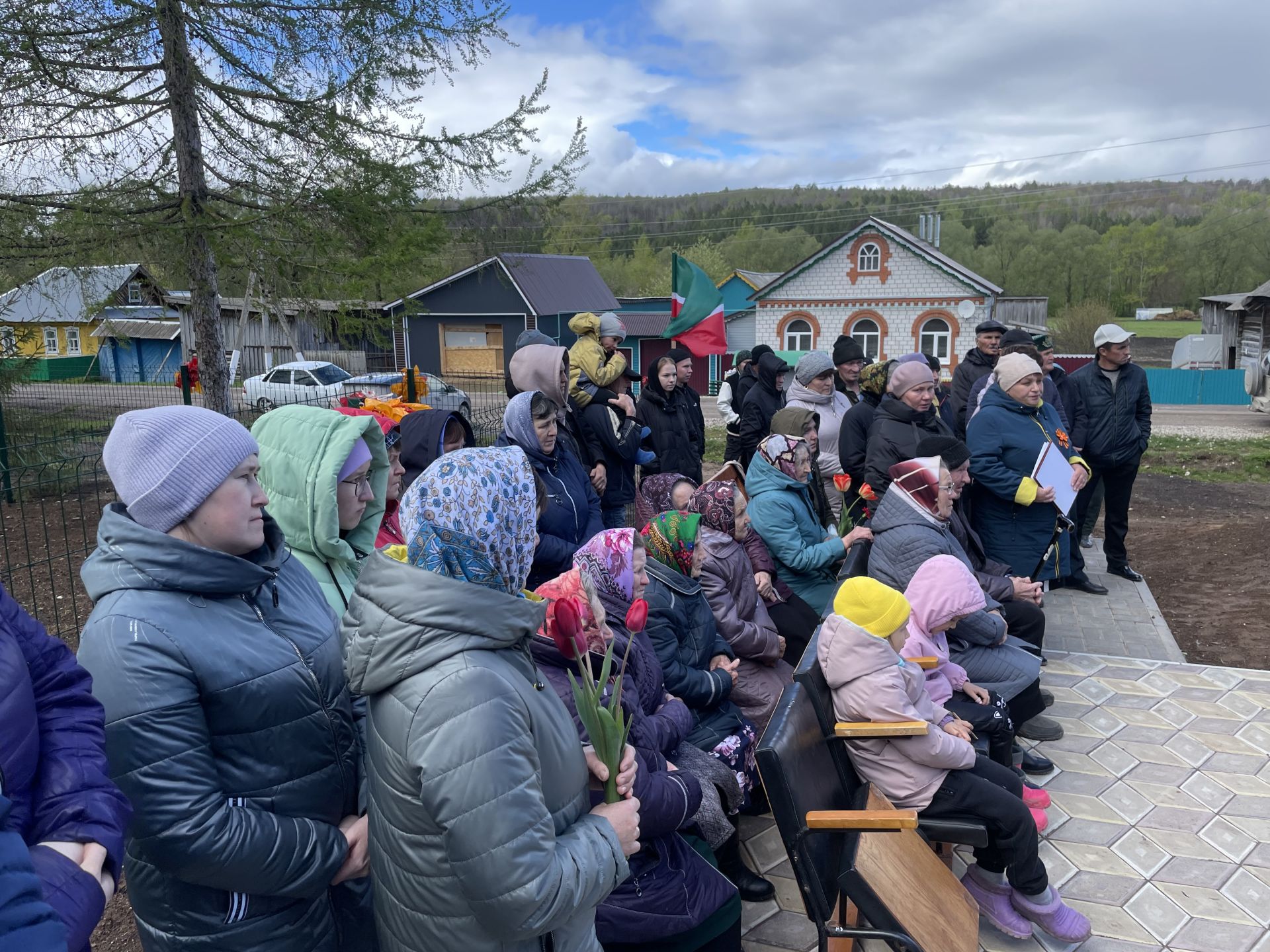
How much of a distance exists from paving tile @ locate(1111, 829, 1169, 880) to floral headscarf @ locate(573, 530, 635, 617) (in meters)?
2.54

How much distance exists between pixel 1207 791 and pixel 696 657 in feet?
9.02

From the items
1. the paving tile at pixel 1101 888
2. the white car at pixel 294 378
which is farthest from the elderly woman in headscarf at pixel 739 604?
the white car at pixel 294 378

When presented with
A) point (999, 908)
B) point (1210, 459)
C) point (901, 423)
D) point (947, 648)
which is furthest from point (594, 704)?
point (1210, 459)

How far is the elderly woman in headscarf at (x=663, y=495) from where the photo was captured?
15.1ft

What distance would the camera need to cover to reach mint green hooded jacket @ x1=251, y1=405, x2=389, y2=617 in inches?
101

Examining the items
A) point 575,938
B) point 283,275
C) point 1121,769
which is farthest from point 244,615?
point 283,275

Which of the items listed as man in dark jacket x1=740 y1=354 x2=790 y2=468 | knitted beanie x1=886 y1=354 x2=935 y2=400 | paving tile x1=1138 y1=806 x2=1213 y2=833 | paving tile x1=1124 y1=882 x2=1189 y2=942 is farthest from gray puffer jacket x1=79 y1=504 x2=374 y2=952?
man in dark jacket x1=740 y1=354 x2=790 y2=468

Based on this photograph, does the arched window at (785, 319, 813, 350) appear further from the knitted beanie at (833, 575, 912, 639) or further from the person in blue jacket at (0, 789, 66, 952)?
the person in blue jacket at (0, 789, 66, 952)

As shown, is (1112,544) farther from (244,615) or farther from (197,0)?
(197,0)

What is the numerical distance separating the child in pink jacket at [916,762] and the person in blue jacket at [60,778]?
2.32 metres

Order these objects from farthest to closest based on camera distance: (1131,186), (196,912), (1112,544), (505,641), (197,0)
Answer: (1131,186), (1112,544), (197,0), (196,912), (505,641)

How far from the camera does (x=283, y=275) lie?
22.8ft

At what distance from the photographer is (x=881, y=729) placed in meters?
3.04

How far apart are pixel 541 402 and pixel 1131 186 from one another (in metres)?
178
